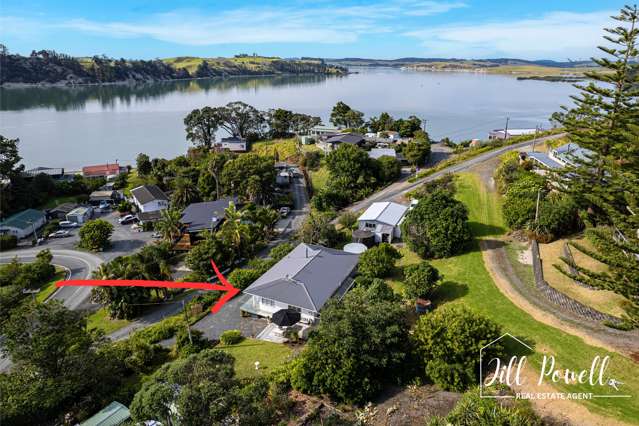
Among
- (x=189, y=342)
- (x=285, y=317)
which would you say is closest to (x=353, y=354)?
(x=285, y=317)

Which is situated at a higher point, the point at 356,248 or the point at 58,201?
the point at 356,248

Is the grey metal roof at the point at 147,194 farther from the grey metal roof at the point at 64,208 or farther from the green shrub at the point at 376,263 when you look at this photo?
the green shrub at the point at 376,263

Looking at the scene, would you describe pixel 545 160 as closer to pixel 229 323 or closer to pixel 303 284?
pixel 303 284

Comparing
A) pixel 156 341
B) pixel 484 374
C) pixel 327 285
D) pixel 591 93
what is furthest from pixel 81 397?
pixel 591 93

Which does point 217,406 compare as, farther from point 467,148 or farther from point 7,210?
point 467,148

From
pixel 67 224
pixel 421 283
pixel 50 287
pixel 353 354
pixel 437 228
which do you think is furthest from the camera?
pixel 67 224

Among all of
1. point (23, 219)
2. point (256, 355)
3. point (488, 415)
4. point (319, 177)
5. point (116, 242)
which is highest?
point (319, 177)

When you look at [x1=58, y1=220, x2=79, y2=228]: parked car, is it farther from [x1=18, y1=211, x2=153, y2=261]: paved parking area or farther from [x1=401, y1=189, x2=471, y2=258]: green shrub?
[x1=401, y1=189, x2=471, y2=258]: green shrub
